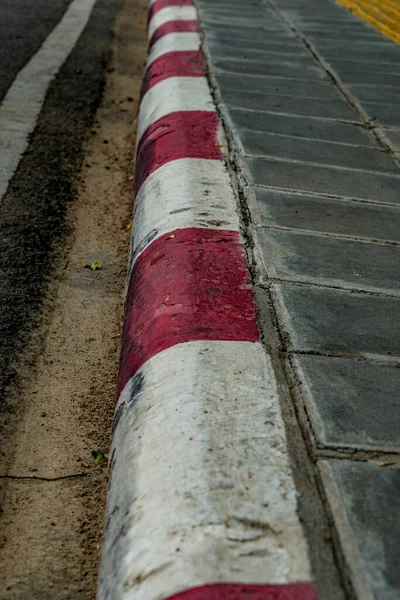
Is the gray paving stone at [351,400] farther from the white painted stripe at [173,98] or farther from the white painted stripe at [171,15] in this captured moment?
the white painted stripe at [171,15]

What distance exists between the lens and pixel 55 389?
2254 mm

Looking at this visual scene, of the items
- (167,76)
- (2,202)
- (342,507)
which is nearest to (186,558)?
(342,507)

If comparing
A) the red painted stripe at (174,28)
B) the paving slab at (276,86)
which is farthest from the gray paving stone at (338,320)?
the red painted stripe at (174,28)

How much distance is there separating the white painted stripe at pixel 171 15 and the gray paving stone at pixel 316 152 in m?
3.04

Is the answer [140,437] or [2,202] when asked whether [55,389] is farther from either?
[2,202]

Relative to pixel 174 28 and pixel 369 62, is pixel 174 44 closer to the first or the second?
pixel 174 28

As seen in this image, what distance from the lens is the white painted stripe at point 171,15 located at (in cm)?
616

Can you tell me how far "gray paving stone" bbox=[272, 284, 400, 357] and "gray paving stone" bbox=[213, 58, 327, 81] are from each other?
8.85 feet

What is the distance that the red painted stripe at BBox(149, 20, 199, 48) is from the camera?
5.66 metres

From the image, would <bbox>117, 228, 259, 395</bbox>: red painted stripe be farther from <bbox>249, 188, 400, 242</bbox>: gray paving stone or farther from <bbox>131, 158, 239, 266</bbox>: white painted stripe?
<bbox>249, 188, 400, 242</bbox>: gray paving stone

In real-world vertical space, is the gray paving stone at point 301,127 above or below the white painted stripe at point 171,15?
below

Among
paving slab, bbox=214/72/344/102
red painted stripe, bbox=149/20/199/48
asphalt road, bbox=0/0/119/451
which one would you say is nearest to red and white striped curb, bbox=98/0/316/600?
asphalt road, bbox=0/0/119/451

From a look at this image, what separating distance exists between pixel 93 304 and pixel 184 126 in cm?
110

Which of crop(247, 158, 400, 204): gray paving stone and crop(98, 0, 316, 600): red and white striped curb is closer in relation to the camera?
crop(98, 0, 316, 600): red and white striped curb
